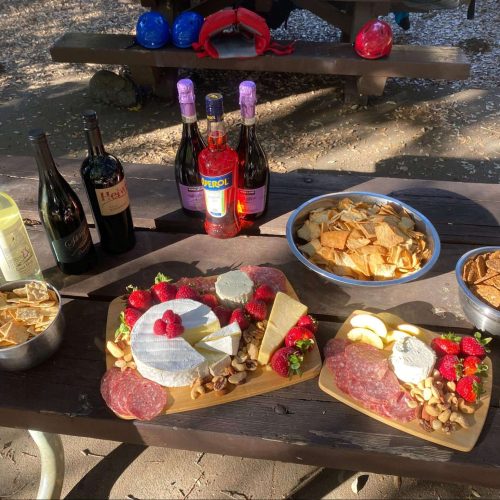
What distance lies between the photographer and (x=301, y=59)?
3291 mm

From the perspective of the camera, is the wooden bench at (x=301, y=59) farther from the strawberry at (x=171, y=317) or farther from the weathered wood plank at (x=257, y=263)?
the strawberry at (x=171, y=317)


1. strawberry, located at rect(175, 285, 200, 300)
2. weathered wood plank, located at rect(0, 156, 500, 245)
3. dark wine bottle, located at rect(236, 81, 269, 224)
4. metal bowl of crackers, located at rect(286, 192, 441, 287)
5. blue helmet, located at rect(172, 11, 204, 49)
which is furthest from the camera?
blue helmet, located at rect(172, 11, 204, 49)

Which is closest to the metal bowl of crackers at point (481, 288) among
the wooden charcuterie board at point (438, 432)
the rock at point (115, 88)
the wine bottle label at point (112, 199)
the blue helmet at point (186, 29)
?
the wooden charcuterie board at point (438, 432)

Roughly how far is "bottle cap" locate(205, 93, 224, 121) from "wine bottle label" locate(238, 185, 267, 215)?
0.31 metres

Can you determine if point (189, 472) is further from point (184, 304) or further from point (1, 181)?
point (1, 181)

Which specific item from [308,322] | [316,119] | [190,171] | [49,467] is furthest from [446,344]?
[316,119]

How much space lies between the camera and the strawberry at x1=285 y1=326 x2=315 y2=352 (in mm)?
1117

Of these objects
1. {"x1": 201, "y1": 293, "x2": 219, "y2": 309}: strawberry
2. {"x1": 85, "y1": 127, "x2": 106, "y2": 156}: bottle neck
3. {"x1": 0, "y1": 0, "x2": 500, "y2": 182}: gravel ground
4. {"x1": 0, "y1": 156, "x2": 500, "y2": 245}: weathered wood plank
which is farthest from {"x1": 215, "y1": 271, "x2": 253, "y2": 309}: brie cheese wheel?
{"x1": 0, "y1": 0, "x2": 500, "y2": 182}: gravel ground

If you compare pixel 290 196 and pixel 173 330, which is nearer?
pixel 173 330

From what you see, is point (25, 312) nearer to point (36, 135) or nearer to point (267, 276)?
point (36, 135)

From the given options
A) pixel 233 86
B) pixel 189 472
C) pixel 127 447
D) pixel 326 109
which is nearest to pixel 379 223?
pixel 189 472

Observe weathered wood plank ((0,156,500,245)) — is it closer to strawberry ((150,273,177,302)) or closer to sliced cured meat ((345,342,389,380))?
strawberry ((150,273,177,302))

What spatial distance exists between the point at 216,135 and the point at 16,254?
0.59m

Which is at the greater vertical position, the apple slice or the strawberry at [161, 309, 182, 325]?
the strawberry at [161, 309, 182, 325]
